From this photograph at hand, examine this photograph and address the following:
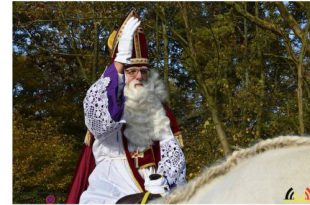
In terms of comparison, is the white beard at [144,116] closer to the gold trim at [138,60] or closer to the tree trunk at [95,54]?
the gold trim at [138,60]

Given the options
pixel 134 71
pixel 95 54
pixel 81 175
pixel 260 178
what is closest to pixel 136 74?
pixel 134 71

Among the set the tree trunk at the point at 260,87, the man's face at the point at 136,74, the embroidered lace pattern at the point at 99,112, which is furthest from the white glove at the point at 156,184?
the tree trunk at the point at 260,87

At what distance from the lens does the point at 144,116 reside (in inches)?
68.9

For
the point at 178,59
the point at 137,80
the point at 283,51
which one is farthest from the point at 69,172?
the point at 283,51

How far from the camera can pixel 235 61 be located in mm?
2051

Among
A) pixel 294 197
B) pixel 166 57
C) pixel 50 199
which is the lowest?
pixel 50 199

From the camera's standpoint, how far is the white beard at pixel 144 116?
5.65 ft

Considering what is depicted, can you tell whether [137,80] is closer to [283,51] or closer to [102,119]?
[102,119]

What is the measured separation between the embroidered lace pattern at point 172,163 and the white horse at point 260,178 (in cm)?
80

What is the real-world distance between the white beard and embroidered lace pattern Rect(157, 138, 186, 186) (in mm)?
46

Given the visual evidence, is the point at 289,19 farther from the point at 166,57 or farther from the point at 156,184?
the point at 156,184

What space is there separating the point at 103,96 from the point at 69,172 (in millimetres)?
414

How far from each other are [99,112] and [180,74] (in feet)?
1.61

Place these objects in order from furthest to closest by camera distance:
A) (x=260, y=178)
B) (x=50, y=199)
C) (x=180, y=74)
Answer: (x=180, y=74) < (x=50, y=199) < (x=260, y=178)
